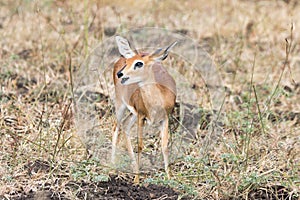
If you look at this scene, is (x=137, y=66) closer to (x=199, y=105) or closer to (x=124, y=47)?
(x=124, y=47)

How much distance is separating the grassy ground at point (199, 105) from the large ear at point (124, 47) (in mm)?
499

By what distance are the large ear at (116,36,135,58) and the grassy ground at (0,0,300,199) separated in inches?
19.6

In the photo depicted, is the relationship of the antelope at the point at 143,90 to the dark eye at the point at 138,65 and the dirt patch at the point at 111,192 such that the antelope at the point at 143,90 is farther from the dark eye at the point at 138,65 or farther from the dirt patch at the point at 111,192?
the dirt patch at the point at 111,192

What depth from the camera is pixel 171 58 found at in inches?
152

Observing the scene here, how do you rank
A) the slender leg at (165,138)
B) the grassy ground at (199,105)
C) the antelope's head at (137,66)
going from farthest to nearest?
the grassy ground at (199,105) → the slender leg at (165,138) → the antelope's head at (137,66)

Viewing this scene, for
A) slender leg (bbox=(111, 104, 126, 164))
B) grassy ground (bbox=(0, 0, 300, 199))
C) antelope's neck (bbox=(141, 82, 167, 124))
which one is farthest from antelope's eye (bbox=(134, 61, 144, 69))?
grassy ground (bbox=(0, 0, 300, 199))

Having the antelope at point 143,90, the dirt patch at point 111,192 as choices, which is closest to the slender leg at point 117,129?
the antelope at point 143,90

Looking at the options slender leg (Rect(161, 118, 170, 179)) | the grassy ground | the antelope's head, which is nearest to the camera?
the antelope's head

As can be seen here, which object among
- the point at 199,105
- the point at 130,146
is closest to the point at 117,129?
the point at 130,146

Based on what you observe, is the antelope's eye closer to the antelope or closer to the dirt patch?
the antelope

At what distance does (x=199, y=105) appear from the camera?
3.43 meters

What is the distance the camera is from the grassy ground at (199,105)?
271cm

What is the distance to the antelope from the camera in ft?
7.81

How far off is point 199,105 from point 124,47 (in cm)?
111
